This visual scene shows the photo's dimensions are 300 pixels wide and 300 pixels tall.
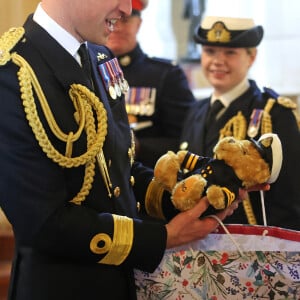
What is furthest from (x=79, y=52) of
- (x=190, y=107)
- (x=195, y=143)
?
(x=190, y=107)

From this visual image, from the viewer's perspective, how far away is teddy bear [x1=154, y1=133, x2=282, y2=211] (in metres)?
1.15

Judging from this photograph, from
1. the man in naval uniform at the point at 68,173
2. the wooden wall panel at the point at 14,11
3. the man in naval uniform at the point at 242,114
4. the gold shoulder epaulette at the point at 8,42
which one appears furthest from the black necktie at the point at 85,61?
the wooden wall panel at the point at 14,11

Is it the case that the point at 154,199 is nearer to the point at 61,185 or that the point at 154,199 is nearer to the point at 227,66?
the point at 61,185

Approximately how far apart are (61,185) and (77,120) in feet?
0.36

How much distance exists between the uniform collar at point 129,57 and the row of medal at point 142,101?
0.09 meters

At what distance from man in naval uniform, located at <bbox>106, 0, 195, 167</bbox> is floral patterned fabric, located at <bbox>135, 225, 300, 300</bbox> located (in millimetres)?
1036

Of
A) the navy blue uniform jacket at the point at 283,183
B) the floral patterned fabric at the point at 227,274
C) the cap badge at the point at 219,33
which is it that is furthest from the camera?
the cap badge at the point at 219,33

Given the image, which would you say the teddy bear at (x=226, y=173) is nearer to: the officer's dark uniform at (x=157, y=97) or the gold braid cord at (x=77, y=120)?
the gold braid cord at (x=77, y=120)

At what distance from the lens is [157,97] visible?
7.19ft

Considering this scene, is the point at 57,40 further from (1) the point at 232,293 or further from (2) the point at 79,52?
(1) the point at 232,293

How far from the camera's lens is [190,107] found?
218 centimetres

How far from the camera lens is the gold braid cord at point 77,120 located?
3.32ft

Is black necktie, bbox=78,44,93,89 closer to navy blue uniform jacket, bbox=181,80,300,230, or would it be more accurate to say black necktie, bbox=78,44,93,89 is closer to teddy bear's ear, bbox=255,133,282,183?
teddy bear's ear, bbox=255,133,282,183

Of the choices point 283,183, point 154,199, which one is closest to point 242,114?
point 283,183
